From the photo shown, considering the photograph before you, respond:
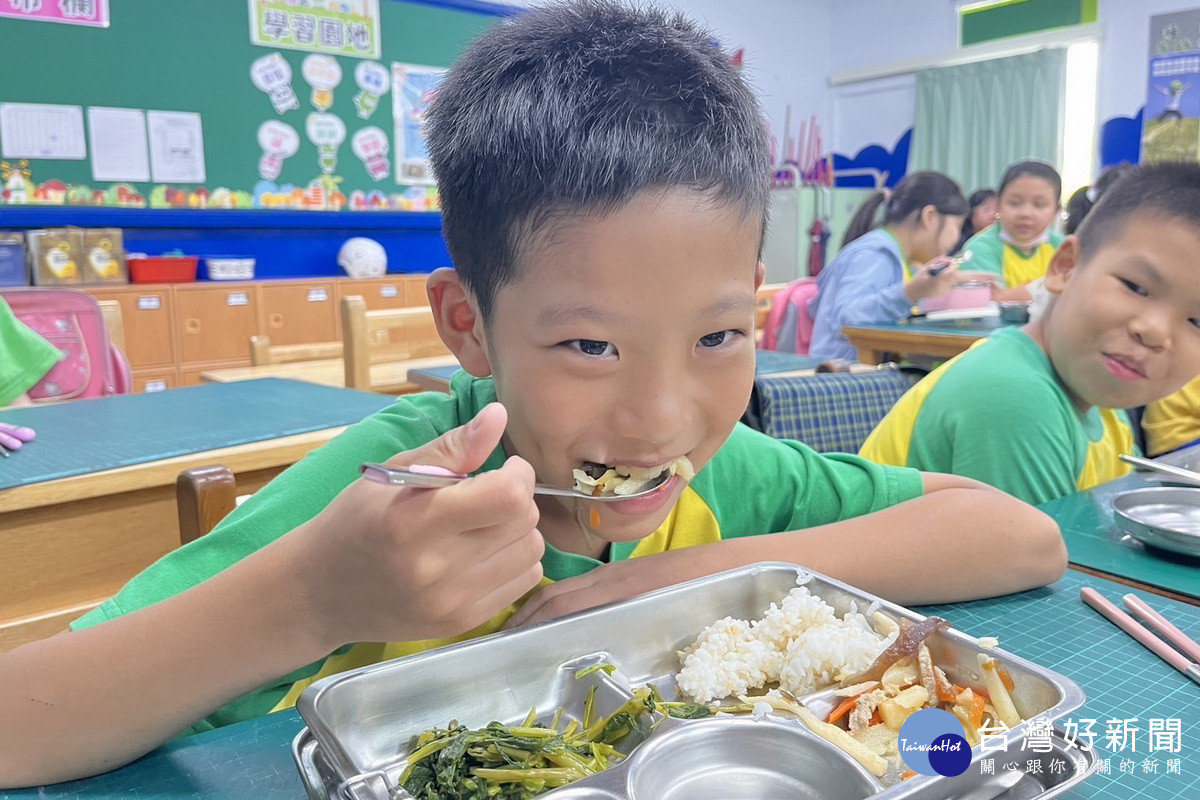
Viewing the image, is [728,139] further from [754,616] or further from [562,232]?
[754,616]

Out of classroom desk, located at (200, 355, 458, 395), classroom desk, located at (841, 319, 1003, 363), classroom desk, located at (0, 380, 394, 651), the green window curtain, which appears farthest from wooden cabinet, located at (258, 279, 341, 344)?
the green window curtain

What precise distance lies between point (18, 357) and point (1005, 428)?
2.49m

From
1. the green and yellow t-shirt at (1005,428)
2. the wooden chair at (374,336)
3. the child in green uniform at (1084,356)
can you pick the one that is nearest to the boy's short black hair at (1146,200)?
Result: the child in green uniform at (1084,356)

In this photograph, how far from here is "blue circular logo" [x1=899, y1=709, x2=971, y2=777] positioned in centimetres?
57

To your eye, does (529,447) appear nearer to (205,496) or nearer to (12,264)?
(205,496)

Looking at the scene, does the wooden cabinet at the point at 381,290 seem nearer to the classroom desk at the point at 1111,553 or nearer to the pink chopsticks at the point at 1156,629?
the classroom desk at the point at 1111,553

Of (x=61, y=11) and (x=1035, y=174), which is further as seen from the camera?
(x=1035, y=174)

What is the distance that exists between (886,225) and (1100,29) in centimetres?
391

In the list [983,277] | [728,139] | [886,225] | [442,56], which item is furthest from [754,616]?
[442,56]

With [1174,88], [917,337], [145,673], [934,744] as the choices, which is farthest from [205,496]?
[1174,88]

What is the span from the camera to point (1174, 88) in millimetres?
6590

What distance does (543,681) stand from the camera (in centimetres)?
77

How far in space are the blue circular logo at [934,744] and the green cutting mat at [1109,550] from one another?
23.2 inches

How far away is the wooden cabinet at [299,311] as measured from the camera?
5.15 meters
